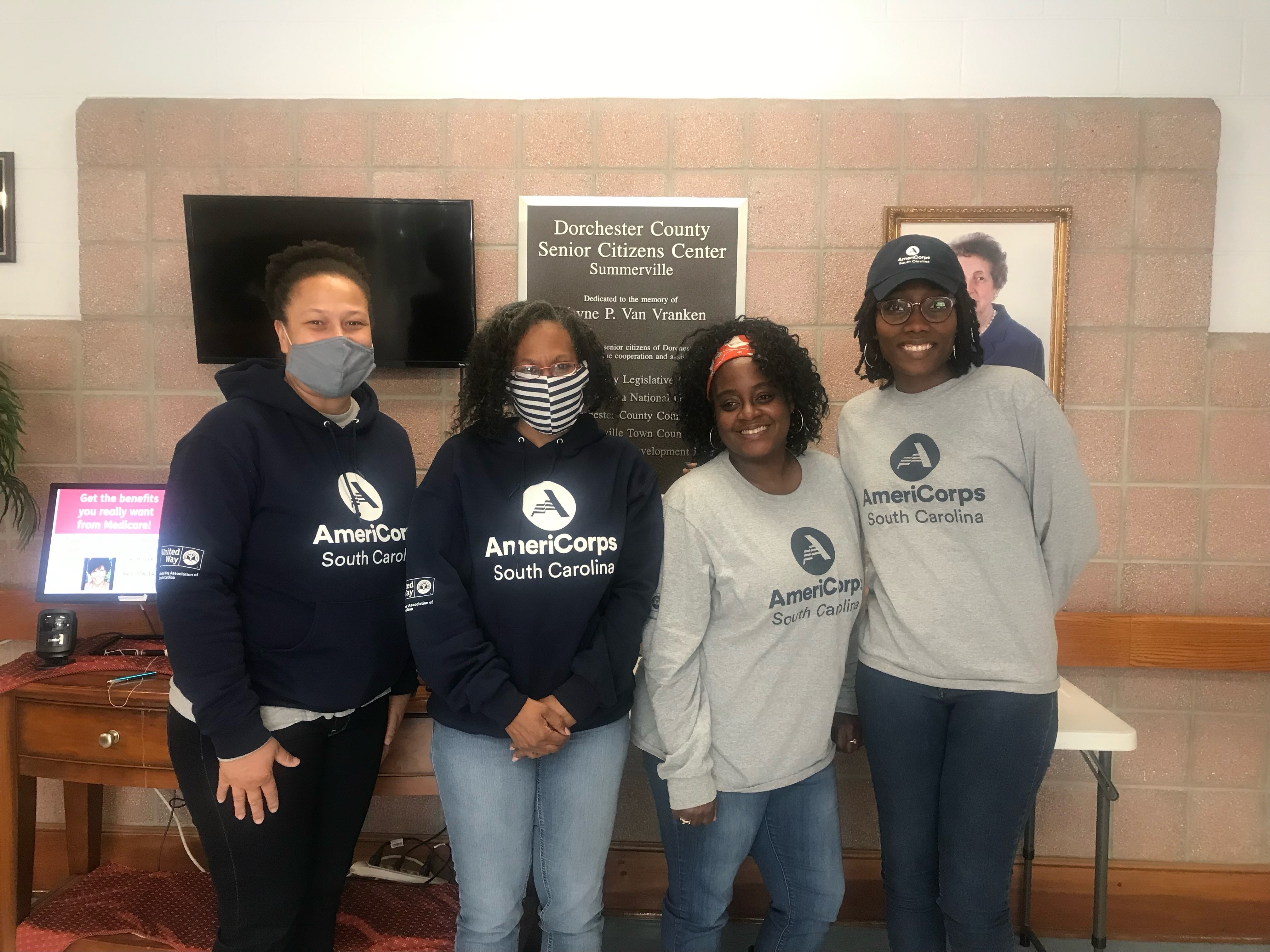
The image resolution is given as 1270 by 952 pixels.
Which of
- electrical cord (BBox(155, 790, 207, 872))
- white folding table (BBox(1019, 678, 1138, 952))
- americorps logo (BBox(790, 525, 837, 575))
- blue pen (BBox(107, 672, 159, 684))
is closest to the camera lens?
americorps logo (BBox(790, 525, 837, 575))

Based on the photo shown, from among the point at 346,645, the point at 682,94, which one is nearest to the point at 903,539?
the point at 346,645

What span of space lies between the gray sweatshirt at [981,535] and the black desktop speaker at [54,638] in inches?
82.0

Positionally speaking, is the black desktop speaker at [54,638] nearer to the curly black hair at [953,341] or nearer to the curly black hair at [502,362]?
the curly black hair at [502,362]

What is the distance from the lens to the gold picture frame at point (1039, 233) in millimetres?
2182

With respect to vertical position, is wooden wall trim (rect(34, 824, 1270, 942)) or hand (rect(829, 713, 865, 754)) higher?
hand (rect(829, 713, 865, 754))

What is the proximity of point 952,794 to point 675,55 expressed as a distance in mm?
2052

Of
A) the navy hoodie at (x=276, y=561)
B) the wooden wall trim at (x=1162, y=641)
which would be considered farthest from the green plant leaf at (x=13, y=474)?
the navy hoodie at (x=276, y=561)

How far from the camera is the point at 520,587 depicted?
1.39m

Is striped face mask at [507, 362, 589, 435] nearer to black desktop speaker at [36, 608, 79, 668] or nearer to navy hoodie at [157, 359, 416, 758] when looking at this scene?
navy hoodie at [157, 359, 416, 758]

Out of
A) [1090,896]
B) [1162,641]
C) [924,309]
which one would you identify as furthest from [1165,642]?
[924,309]

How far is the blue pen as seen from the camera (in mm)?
1917

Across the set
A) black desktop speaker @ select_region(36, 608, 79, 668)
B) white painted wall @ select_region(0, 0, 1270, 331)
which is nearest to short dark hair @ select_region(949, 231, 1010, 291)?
white painted wall @ select_region(0, 0, 1270, 331)

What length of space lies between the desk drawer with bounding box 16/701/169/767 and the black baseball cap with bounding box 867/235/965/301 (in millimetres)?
1948

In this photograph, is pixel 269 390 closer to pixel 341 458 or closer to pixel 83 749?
pixel 341 458
